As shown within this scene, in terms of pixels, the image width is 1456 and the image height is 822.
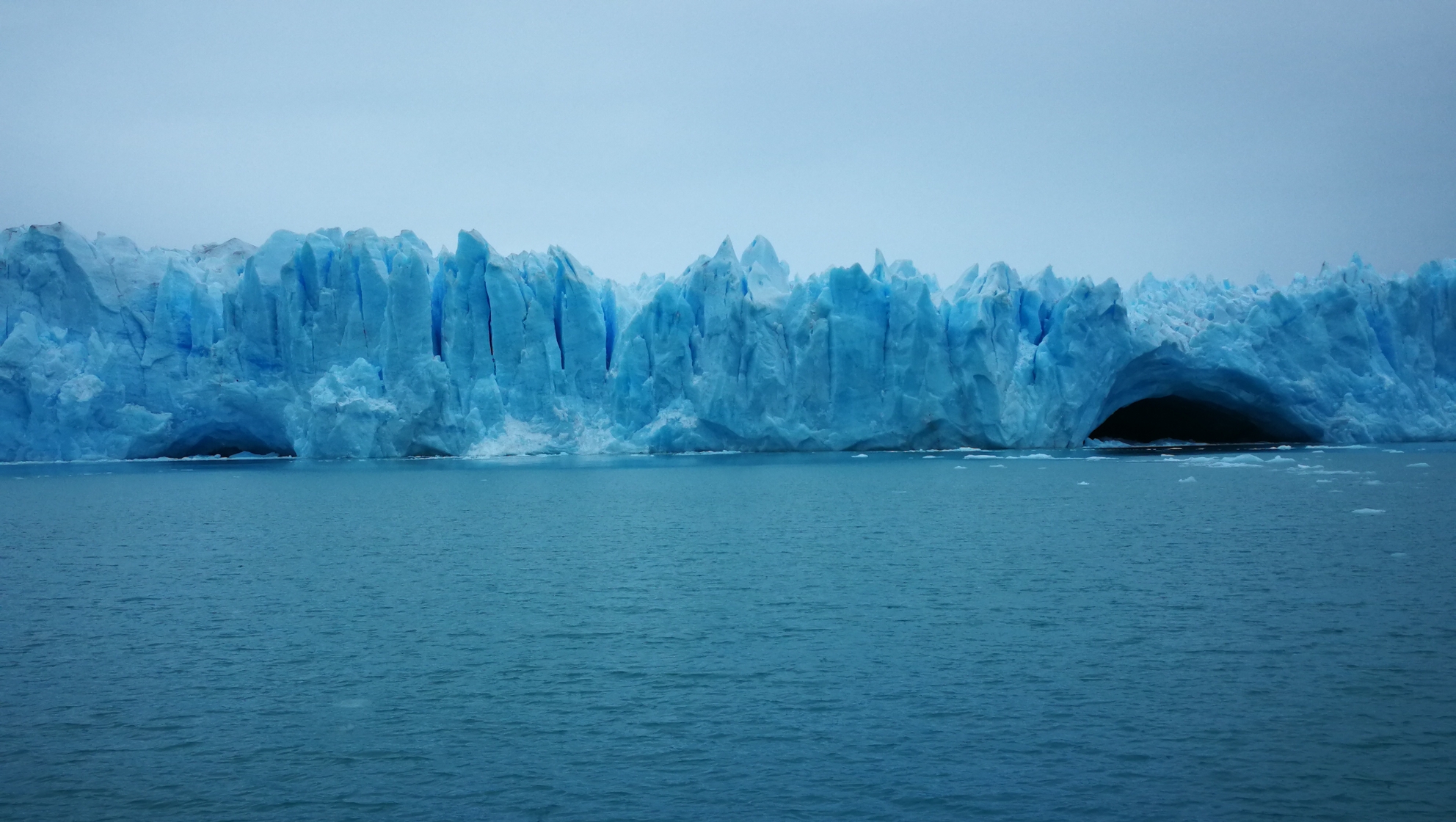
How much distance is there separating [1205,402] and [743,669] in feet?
124

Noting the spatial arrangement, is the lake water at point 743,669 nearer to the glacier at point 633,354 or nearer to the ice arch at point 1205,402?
the glacier at point 633,354

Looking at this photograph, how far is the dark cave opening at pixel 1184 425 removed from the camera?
44.6 metres

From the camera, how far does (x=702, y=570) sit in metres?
14.2

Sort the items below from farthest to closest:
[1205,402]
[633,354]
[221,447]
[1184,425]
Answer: [1184,425], [221,447], [1205,402], [633,354]

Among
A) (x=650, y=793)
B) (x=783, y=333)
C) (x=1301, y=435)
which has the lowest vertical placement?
(x=650, y=793)

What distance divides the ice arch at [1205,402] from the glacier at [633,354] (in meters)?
0.21

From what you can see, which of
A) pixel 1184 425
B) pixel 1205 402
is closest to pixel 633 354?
pixel 1205 402

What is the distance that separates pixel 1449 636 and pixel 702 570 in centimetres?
818

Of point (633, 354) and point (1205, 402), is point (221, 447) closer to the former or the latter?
point (633, 354)

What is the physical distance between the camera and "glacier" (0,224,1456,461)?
3659 centimetres

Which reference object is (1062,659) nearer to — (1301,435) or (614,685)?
(614,685)

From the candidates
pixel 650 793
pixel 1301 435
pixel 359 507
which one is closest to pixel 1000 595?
pixel 650 793

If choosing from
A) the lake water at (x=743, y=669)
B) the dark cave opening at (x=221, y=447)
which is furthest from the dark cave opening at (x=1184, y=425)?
the dark cave opening at (x=221, y=447)

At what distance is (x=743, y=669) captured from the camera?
9070 millimetres
